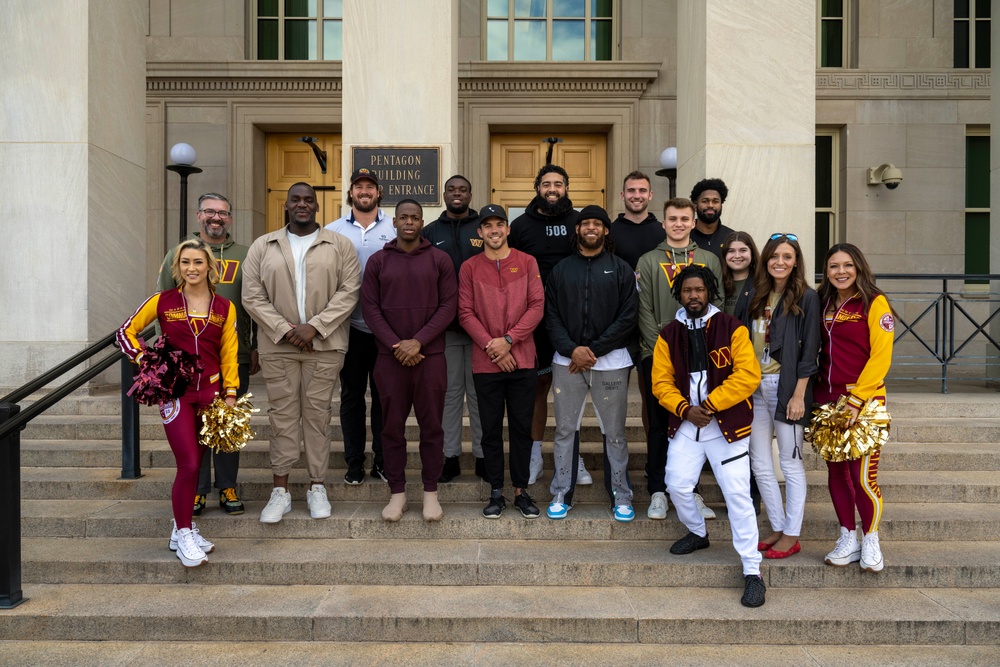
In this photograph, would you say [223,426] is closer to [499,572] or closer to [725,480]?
[499,572]

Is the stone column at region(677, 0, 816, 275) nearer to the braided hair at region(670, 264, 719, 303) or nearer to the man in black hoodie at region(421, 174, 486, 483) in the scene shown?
the braided hair at region(670, 264, 719, 303)

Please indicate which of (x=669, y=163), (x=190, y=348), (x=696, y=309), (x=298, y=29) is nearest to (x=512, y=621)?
(x=696, y=309)

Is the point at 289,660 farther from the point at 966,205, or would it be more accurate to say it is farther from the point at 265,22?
the point at 966,205

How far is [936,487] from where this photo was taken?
5.66 meters

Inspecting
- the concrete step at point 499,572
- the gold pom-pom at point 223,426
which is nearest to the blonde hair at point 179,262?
the gold pom-pom at point 223,426

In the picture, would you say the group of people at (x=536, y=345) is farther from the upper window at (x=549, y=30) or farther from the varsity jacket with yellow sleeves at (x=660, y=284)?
the upper window at (x=549, y=30)

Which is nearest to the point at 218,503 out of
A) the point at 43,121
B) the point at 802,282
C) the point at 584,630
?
the point at 584,630

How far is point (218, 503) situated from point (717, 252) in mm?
4102

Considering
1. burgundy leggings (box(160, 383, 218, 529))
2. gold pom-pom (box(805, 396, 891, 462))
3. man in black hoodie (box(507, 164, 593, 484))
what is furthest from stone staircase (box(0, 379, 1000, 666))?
gold pom-pom (box(805, 396, 891, 462))

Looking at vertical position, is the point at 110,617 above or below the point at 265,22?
below

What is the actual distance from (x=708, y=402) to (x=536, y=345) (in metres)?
1.54

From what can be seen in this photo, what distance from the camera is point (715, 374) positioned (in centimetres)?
449

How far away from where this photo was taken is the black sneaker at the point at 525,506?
5.08 m

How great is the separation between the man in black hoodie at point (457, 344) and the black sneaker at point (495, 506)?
14.6 inches
